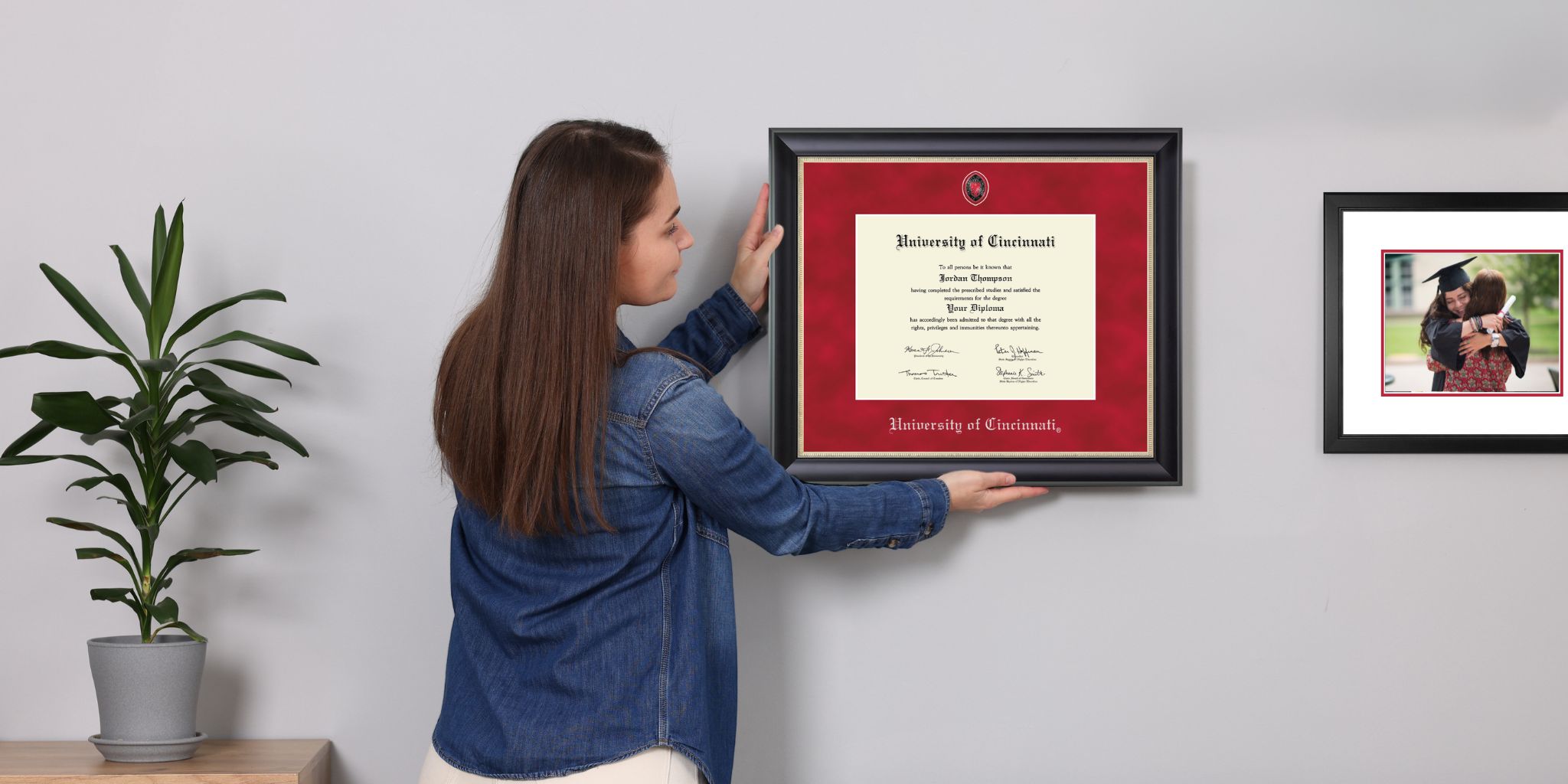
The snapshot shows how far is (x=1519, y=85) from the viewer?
1.78 m

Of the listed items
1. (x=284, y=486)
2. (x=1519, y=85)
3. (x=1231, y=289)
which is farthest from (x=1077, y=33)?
(x=284, y=486)

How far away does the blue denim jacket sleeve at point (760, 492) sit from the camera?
4.19ft

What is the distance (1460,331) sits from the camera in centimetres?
177

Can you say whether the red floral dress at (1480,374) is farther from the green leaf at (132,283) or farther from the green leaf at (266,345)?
the green leaf at (132,283)

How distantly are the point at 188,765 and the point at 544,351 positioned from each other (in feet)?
3.01

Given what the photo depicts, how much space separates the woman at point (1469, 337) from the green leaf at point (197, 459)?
186cm

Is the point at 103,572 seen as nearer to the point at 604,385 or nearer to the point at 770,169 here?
the point at 604,385

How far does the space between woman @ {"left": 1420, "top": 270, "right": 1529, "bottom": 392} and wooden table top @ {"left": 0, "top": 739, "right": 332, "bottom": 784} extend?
74.4 inches

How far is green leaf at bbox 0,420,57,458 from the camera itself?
1501 millimetres

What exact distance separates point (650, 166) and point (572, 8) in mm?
539

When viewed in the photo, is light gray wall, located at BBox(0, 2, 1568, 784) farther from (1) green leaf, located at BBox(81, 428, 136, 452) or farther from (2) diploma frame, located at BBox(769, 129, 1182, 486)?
(1) green leaf, located at BBox(81, 428, 136, 452)
